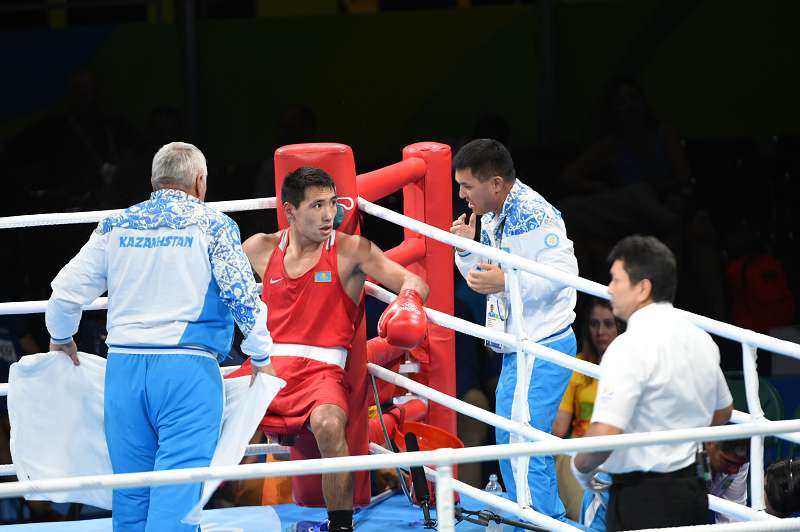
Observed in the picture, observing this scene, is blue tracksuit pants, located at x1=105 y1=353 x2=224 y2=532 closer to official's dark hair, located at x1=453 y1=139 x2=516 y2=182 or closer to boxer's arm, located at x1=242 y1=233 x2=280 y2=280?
boxer's arm, located at x1=242 y1=233 x2=280 y2=280

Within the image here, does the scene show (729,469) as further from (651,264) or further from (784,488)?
(651,264)

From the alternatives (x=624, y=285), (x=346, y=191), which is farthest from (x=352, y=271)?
(x=624, y=285)

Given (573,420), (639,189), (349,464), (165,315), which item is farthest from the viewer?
(639,189)

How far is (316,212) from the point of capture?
12.4 feet

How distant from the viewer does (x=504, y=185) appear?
401 centimetres

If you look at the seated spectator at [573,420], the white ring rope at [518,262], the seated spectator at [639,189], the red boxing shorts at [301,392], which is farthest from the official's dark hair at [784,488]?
the seated spectator at [639,189]

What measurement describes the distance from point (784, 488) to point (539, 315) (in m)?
0.95

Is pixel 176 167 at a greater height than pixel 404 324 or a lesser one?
greater

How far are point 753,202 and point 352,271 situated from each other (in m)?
Result: 3.95

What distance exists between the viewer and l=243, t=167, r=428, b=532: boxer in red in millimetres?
3715

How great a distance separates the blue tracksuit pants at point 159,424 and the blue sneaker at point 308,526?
668 mm

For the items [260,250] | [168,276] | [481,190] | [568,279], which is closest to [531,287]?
[481,190]

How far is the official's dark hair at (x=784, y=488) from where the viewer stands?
3865mm

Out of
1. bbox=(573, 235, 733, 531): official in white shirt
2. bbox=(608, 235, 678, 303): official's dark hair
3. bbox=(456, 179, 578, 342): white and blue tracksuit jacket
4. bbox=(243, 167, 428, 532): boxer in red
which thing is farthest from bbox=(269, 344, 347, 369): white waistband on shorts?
bbox=(608, 235, 678, 303): official's dark hair
